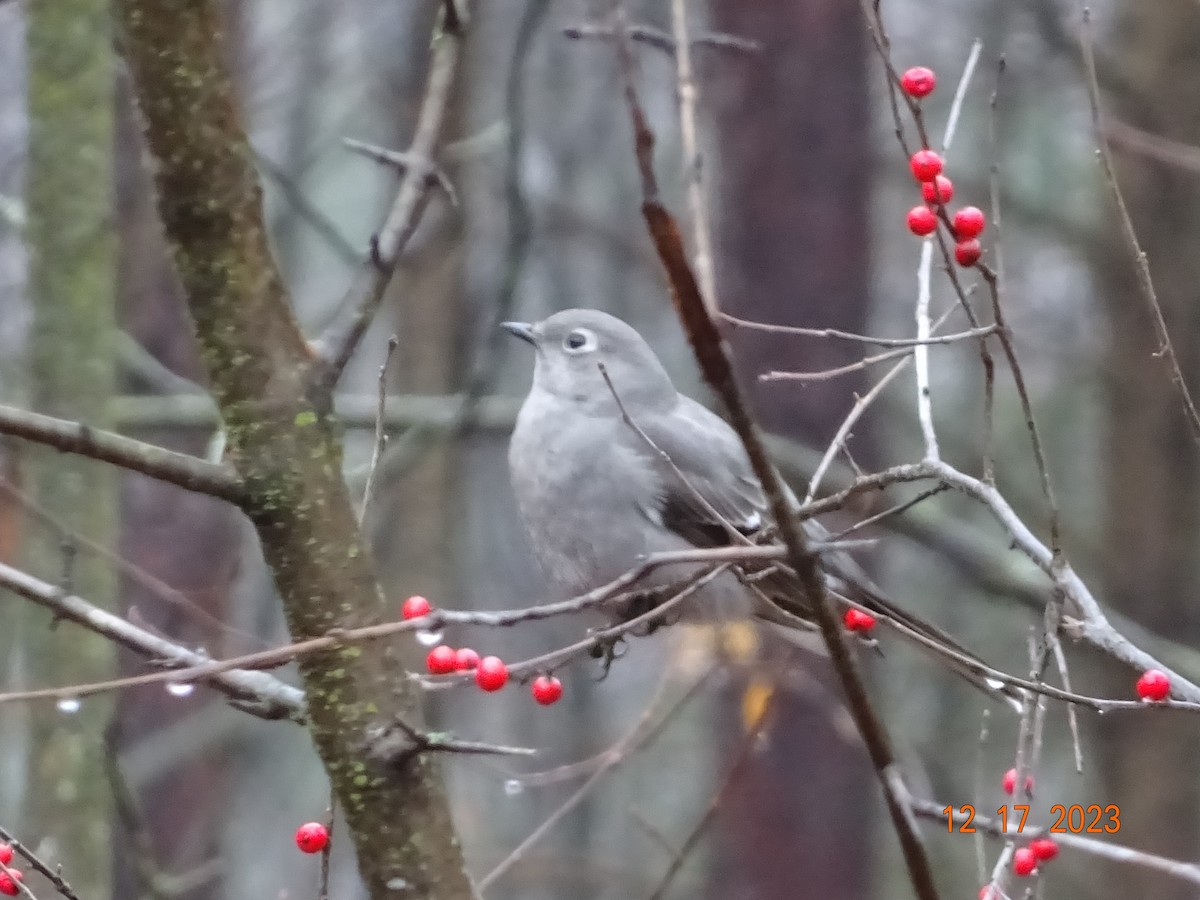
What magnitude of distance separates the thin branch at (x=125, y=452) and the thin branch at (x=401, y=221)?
0.26 meters

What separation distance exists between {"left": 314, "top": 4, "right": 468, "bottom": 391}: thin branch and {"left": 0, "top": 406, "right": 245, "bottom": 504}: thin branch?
26 centimetres

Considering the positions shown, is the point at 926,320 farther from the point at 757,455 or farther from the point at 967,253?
the point at 757,455

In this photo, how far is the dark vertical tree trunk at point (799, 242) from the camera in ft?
28.7

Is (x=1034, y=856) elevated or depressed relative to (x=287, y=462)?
depressed

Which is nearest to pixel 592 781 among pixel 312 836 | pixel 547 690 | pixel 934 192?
pixel 547 690

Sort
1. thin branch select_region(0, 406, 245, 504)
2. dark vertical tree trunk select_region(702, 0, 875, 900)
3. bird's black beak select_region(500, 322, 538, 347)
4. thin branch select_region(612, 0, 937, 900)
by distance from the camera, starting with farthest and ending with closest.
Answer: dark vertical tree trunk select_region(702, 0, 875, 900) < bird's black beak select_region(500, 322, 538, 347) < thin branch select_region(0, 406, 245, 504) < thin branch select_region(612, 0, 937, 900)

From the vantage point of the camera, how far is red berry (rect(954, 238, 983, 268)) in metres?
2.72

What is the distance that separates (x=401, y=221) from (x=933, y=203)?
1073 mm

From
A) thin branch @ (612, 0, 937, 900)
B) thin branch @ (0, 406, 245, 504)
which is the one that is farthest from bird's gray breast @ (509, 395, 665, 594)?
thin branch @ (612, 0, 937, 900)

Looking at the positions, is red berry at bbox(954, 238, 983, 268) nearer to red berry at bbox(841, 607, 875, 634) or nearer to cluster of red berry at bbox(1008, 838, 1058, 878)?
red berry at bbox(841, 607, 875, 634)

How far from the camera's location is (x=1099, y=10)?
998 cm

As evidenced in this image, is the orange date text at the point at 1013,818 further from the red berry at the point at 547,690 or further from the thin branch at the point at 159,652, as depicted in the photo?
the thin branch at the point at 159,652

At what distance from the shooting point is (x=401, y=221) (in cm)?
302

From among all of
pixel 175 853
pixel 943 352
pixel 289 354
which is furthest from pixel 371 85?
pixel 289 354
